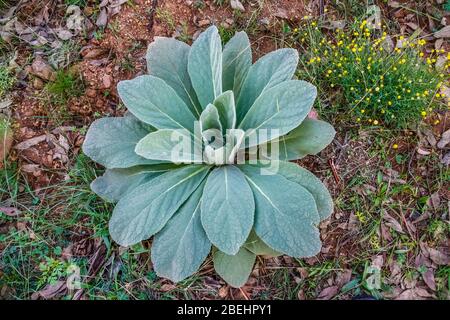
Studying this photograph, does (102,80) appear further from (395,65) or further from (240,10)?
(395,65)

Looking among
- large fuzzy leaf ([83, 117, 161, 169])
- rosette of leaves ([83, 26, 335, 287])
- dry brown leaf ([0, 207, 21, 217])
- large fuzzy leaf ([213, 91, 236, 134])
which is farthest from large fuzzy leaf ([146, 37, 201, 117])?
dry brown leaf ([0, 207, 21, 217])

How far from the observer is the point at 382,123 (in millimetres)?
2709

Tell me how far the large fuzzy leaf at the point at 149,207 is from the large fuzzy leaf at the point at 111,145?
150mm

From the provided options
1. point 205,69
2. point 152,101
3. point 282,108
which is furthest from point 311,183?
point 152,101

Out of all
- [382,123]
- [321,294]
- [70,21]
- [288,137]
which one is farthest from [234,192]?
[70,21]

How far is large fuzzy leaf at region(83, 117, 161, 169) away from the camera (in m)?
2.22

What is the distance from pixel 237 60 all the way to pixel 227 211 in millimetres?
833

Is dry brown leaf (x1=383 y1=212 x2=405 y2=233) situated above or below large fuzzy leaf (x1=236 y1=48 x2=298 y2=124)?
below

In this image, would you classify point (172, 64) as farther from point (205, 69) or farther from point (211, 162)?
point (211, 162)

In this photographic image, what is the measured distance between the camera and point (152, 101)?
7.18 ft

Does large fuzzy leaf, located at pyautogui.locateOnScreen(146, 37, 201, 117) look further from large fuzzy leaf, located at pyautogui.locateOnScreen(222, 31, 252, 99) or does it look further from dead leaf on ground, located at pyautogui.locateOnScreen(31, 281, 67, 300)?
dead leaf on ground, located at pyautogui.locateOnScreen(31, 281, 67, 300)

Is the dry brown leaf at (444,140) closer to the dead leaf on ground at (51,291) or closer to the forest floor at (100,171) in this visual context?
the forest floor at (100,171)

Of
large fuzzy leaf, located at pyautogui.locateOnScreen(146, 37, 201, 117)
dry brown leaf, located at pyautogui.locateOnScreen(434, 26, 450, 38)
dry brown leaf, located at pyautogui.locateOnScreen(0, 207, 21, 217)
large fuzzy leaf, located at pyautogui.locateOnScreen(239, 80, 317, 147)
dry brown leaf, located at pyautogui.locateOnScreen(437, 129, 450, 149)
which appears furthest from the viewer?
dry brown leaf, located at pyautogui.locateOnScreen(434, 26, 450, 38)

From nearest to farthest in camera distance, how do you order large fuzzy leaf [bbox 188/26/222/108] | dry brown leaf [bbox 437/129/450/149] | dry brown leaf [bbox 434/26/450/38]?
large fuzzy leaf [bbox 188/26/222/108]
dry brown leaf [bbox 437/129/450/149]
dry brown leaf [bbox 434/26/450/38]
